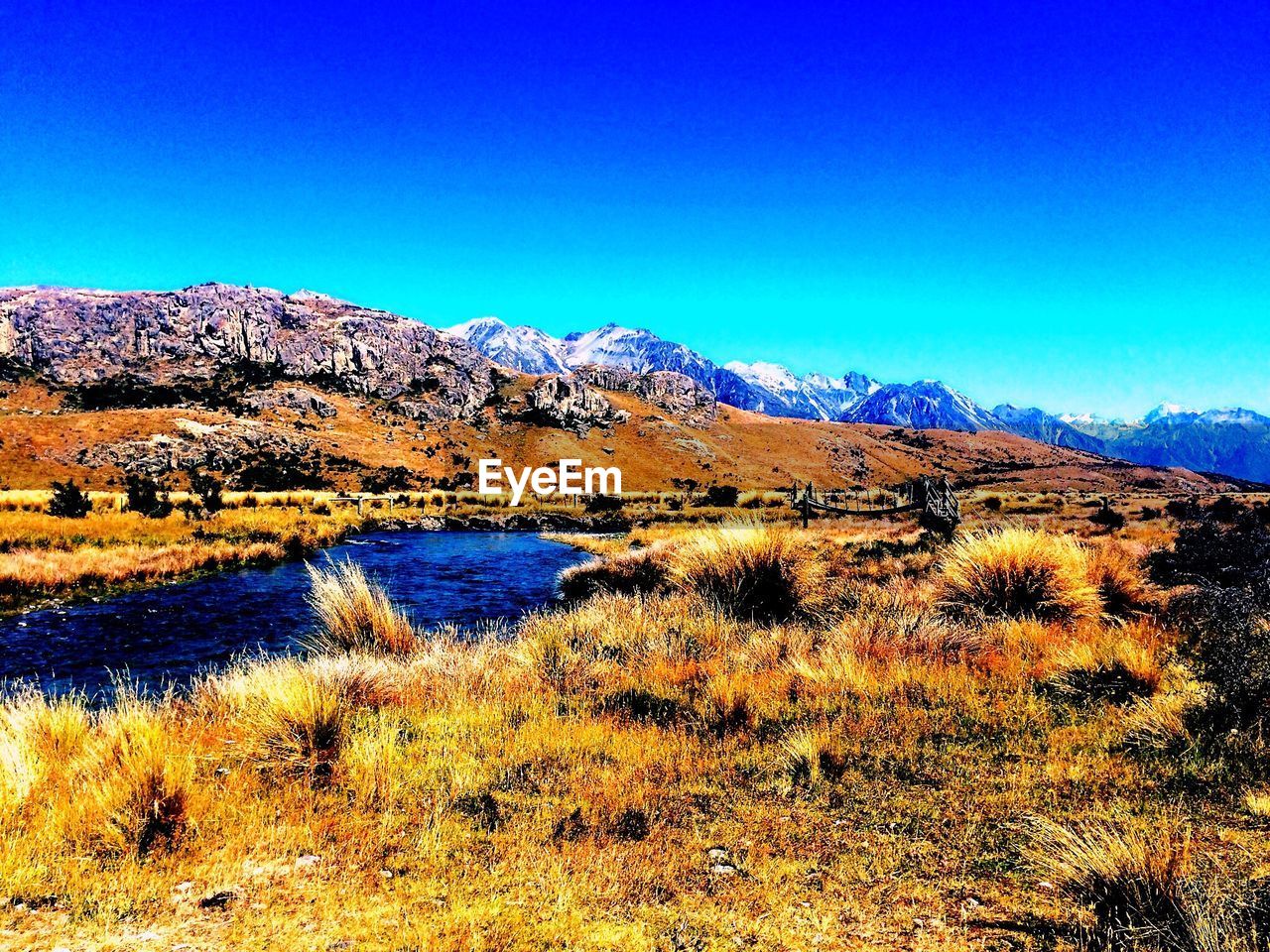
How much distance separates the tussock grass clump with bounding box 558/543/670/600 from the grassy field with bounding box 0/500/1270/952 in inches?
330

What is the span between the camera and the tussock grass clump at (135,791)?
3.96 metres

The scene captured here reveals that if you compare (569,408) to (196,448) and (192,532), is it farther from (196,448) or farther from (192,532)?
(192,532)

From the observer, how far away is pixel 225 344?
150 m

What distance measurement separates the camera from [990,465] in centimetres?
15238

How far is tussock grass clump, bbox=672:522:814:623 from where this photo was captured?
11.1 meters

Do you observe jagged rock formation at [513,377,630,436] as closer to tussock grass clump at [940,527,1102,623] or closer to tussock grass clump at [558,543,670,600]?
tussock grass clump at [558,543,670,600]

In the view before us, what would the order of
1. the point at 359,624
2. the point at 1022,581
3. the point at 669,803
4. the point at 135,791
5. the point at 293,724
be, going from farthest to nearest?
the point at 1022,581, the point at 359,624, the point at 293,724, the point at 669,803, the point at 135,791

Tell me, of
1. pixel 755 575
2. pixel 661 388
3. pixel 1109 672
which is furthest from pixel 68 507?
pixel 661 388

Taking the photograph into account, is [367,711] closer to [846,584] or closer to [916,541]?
[846,584]

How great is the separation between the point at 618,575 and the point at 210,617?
10019mm

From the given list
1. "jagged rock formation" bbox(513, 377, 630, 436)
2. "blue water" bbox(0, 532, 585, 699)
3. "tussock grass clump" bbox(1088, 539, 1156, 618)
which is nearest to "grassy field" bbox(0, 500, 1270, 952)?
"tussock grass clump" bbox(1088, 539, 1156, 618)

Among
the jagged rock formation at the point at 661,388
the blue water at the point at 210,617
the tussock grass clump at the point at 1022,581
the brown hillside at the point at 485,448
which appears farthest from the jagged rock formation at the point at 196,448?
the tussock grass clump at the point at 1022,581

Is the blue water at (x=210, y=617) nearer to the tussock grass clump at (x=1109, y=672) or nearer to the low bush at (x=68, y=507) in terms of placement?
the tussock grass clump at (x=1109, y=672)

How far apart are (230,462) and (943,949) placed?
94.7 m
